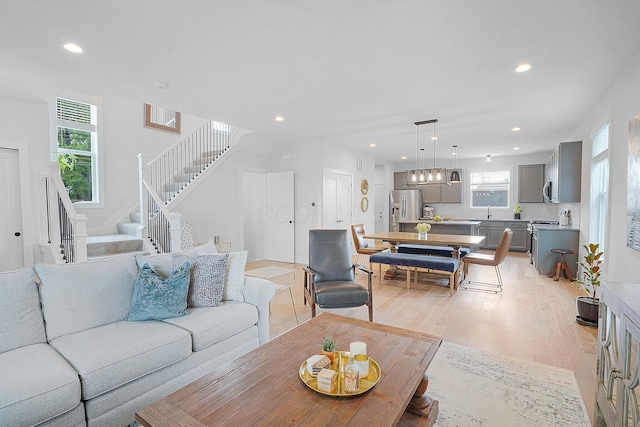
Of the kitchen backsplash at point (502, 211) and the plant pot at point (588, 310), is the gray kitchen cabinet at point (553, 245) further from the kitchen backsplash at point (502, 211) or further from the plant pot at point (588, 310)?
the kitchen backsplash at point (502, 211)

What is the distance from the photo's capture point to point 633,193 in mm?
2770

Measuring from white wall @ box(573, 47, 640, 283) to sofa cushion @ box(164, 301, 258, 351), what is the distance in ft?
11.0

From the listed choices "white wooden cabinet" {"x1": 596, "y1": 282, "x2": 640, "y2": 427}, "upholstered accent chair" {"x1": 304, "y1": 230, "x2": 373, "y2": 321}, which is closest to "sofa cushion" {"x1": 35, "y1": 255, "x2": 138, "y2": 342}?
"upholstered accent chair" {"x1": 304, "y1": 230, "x2": 373, "y2": 321}

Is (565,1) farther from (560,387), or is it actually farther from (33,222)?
(33,222)

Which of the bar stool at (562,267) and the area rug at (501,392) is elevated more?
the bar stool at (562,267)

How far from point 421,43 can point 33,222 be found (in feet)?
16.9

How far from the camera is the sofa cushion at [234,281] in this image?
9.05 feet

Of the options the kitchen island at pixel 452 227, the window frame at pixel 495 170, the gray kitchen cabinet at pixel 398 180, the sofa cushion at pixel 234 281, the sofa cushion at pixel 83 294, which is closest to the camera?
the sofa cushion at pixel 83 294

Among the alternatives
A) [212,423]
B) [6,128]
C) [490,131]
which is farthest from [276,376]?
[490,131]

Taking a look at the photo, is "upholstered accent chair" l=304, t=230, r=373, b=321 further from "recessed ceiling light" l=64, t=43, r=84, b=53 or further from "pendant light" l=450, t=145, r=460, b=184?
"pendant light" l=450, t=145, r=460, b=184

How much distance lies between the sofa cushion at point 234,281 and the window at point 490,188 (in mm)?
8642

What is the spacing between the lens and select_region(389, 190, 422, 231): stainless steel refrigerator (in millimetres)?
9719

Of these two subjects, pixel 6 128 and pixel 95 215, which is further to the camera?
pixel 95 215

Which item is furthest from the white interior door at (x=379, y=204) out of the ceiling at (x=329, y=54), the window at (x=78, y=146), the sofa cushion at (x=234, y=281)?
the sofa cushion at (x=234, y=281)
